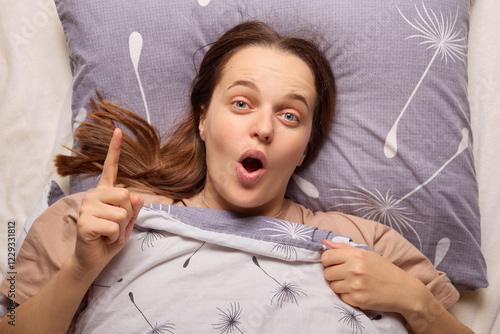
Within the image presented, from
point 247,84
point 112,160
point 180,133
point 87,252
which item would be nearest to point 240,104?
point 247,84

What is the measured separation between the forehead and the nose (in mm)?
91

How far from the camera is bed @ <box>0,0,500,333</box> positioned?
1.42 meters

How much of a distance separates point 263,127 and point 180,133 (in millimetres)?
354

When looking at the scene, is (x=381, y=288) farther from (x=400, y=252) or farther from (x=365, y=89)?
(x=365, y=89)

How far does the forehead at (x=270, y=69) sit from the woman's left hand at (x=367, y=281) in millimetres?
429

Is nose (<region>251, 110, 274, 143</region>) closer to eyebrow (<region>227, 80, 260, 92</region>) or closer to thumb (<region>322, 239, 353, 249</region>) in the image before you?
eyebrow (<region>227, 80, 260, 92</region>)

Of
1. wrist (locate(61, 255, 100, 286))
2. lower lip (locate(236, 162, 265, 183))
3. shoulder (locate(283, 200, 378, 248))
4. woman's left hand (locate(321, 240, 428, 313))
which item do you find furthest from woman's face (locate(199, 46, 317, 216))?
wrist (locate(61, 255, 100, 286))

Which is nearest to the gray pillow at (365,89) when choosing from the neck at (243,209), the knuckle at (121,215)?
the neck at (243,209)

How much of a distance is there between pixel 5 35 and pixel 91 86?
0.41 meters

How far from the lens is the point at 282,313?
1095 millimetres

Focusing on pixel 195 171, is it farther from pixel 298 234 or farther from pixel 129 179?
pixel 298 234

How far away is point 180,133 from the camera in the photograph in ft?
4.61

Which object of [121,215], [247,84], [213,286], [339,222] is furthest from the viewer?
[339,222]

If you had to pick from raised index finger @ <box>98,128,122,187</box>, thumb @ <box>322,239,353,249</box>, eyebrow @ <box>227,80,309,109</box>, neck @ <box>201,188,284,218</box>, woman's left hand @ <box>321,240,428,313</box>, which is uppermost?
eyebrow @ <box>227,80,309,109</box>
